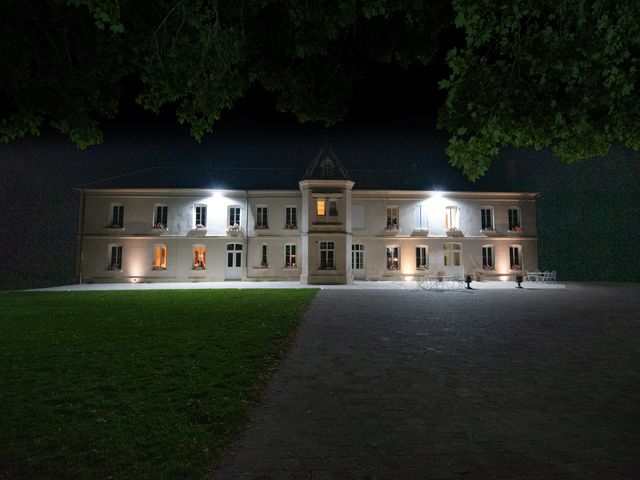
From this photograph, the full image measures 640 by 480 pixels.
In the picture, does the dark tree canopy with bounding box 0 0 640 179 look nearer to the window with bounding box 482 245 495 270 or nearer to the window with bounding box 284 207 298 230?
the window with bounding box 284 207 298 230

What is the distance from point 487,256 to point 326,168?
1252 centimetres

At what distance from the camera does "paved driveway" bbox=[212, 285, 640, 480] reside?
2.80m

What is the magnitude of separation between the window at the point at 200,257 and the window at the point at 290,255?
5.33 meters

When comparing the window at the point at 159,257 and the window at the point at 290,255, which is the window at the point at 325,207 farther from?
the window at the point at 159,257

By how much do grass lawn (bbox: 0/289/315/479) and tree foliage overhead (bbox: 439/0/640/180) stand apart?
410 centimetres

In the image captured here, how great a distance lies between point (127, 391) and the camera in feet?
13.8

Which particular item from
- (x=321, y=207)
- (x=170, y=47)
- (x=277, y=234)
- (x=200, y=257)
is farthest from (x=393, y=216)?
(x=170, y=47)

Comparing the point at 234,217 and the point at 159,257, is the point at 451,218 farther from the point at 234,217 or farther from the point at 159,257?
the point at 159,257

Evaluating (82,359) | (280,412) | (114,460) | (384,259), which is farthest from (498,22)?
(384,259)

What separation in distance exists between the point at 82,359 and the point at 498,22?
23.7 ft

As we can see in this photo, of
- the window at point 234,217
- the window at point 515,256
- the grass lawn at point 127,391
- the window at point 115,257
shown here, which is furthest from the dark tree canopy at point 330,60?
the window at point 515,256

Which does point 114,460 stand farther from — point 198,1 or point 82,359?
point 198,1

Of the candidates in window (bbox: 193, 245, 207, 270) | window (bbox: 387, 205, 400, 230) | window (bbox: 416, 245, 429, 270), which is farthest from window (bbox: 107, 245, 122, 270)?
window (bbox: 416, 245, 429, 270)

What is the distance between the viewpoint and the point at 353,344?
6.70 meters
